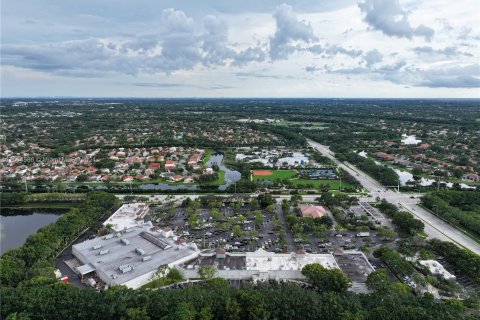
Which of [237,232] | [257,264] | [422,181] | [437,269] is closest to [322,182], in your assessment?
[422,181]

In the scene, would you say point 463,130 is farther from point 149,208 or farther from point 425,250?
point 149,208

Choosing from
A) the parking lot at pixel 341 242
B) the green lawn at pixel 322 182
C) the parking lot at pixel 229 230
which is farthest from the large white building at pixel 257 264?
the green lawn at pixel 322 182

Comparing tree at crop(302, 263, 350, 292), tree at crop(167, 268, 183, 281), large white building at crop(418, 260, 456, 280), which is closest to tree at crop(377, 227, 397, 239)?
large white building at crop(418, 260, 456, 280)

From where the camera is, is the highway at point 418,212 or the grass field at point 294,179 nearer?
the highway at point 418,212

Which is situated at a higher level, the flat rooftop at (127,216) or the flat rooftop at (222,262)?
the flat rooftop at (127,216)

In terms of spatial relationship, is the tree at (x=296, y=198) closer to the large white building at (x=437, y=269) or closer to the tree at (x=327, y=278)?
the large white building at (x=437, y=269)

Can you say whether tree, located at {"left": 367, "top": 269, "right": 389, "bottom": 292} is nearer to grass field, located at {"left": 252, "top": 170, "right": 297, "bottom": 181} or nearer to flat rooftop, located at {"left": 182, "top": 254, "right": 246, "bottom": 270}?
flat rooftop, located at {"left": 182, "top": 254, "right": 246, "bottom": 270}
